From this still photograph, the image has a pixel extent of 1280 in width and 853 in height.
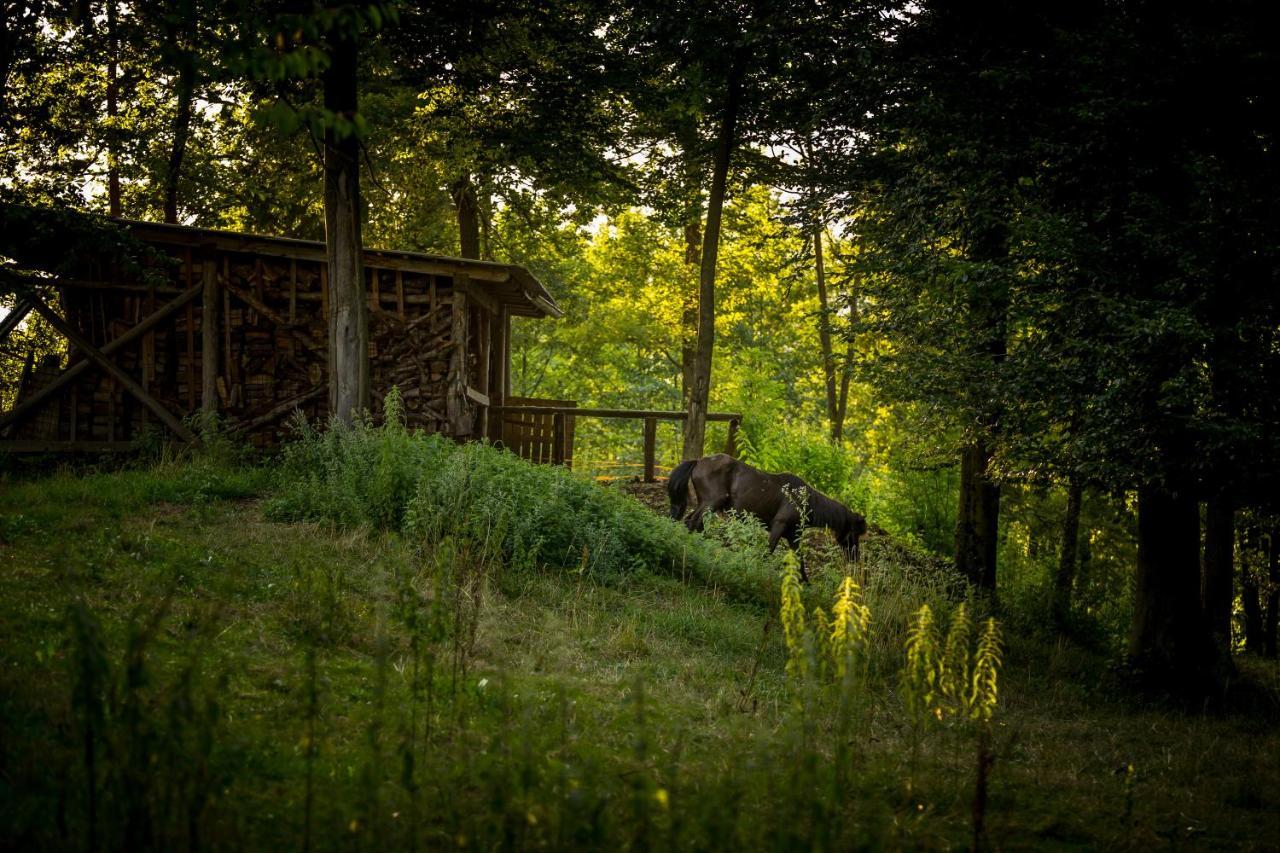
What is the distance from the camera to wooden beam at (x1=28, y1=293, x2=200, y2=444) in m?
13.9

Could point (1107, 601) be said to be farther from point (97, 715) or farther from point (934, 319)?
point (97, 715)

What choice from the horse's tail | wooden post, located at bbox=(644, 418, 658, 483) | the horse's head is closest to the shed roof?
wooden post, located at bbox=(644, 418, 658, 483)

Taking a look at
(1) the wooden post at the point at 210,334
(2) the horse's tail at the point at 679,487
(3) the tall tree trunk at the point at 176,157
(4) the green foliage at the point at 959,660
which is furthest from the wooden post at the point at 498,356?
(4) the green foliage at the point at 959,660

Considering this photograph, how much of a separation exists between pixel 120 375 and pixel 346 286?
4432mm

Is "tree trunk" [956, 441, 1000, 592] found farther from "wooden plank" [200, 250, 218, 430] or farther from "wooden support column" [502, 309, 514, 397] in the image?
"wooden plank" [200, 250, 218, 430]

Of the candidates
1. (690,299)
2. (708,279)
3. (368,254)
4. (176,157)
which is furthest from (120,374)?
(690,299)

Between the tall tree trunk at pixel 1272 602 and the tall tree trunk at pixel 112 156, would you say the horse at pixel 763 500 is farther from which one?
the tall tree trunk at pixel 112 156

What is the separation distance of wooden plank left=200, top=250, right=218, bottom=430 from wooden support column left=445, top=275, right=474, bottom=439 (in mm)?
3851

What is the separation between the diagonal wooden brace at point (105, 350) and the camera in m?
13.9

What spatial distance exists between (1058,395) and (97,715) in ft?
27.3

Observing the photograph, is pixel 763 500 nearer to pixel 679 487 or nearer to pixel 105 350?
pixel 679 487

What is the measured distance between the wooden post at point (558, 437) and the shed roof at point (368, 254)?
8.57ft

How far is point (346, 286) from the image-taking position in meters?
12.7

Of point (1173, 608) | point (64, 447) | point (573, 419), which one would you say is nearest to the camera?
point (1173, 608)
